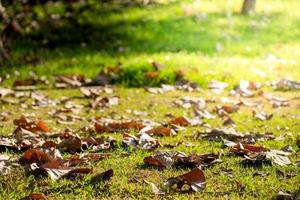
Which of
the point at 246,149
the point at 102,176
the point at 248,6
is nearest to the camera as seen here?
the point at 102,176

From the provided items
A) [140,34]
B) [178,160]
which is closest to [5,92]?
[140,34]

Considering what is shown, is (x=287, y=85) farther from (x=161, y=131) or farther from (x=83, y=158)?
(x=83, y=158)

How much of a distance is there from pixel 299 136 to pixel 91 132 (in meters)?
2.04

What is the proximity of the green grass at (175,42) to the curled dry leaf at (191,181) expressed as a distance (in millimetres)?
5794

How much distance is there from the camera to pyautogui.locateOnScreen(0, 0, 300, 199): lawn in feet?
13.0

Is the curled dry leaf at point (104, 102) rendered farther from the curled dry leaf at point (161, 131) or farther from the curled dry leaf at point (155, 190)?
the curled dry leaf at point (155, 190)

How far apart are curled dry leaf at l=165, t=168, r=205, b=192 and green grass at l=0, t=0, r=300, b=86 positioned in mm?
5794

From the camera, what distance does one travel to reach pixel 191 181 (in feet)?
12.7

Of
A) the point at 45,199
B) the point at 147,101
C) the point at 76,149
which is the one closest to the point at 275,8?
the point at 147,101

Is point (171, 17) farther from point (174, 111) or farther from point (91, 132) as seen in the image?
point (91, 132)

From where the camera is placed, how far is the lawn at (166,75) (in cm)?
397

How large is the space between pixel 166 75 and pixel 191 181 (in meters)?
6.04

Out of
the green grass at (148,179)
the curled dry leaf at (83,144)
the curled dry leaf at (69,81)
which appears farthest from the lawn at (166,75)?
the curled dry leaf at (69,81)

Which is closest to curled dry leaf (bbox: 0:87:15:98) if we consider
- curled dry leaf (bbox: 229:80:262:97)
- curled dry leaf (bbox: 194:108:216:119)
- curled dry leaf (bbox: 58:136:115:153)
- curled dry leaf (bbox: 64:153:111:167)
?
curled dry leaf (bbox: 194:108:216:119)
